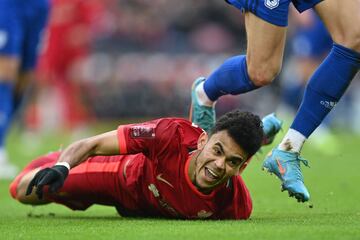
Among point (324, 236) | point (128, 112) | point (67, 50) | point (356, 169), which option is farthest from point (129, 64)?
point (324, 236)

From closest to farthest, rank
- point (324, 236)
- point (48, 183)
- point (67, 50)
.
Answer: point (324, 236) → point (48, 183) → point (67, 50)

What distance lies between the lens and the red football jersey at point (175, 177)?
5676 mm


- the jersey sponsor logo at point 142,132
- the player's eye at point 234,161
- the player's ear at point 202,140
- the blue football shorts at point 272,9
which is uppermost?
the blue football shorts at point 272,9

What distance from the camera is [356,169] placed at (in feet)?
34.3

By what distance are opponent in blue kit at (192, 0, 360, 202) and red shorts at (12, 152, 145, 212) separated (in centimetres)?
88

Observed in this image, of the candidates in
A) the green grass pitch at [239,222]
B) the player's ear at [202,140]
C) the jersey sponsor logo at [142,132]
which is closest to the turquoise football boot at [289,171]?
the green grass pitch at [239,222]

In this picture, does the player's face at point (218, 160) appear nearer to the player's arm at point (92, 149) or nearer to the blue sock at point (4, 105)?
the player's arm at point (92, 149)

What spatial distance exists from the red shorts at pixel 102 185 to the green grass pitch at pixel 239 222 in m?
0.12

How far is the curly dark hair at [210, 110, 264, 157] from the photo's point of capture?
214 inches

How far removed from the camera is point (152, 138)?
5.72 m

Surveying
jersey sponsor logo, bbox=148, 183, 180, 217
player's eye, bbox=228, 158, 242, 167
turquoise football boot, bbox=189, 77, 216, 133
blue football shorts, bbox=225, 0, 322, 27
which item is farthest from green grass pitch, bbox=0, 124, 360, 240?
blue football shorts, bbox=225, 0, 322, 27

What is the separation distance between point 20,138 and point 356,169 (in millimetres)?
9084

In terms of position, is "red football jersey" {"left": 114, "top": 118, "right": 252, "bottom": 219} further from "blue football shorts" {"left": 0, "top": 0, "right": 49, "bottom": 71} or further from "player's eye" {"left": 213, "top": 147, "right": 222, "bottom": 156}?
"blue football shorts" {"left": 0, "top": 0, "right": 49, "bottom": 71}

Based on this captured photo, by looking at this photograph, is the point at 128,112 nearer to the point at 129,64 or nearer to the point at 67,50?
the point at 129,64
